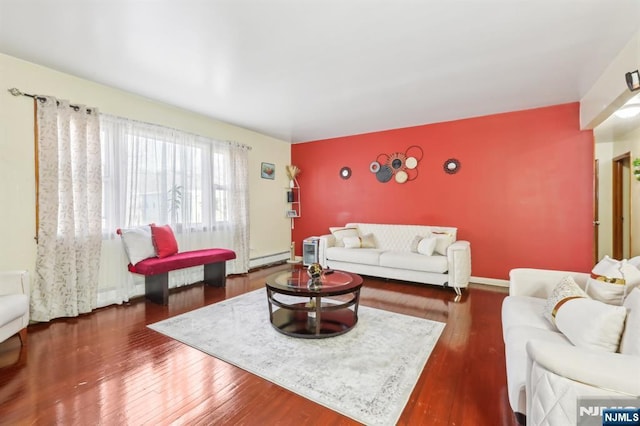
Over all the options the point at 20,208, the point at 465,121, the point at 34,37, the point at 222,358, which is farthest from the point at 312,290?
the point at 465,121

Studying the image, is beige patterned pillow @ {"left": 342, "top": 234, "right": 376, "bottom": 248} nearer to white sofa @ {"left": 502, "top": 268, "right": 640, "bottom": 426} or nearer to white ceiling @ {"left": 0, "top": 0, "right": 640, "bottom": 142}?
white ceiling @ {"left": 0, "top": 0, "right": 640, "bottom": 142}

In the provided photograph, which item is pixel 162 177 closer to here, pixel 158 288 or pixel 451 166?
pixel 158 288

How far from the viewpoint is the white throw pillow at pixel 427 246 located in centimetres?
418

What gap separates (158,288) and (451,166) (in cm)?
462

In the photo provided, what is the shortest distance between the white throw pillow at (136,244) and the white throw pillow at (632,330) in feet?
13.5

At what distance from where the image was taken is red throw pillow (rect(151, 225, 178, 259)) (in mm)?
3625

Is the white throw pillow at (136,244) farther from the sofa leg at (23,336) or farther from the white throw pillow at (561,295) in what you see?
the white throw pillow at (561,295)

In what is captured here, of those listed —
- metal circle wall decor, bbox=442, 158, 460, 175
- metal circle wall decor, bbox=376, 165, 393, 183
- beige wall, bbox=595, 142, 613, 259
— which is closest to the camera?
metal circle wall decor, bbox=442, 158, 460, 175

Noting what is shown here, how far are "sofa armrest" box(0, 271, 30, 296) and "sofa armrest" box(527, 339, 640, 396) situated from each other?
3.65m

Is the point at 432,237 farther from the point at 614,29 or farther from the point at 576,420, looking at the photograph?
the point at 576,420

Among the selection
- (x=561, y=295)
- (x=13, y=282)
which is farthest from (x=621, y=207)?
(x=13, y=282)

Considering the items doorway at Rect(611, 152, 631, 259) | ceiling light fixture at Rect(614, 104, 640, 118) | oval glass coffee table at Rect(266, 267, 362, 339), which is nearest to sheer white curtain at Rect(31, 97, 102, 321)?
oval glass coffee table at Rect(266, 267, 362, 339)

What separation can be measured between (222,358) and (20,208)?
8.41ft

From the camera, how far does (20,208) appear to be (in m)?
2.83
